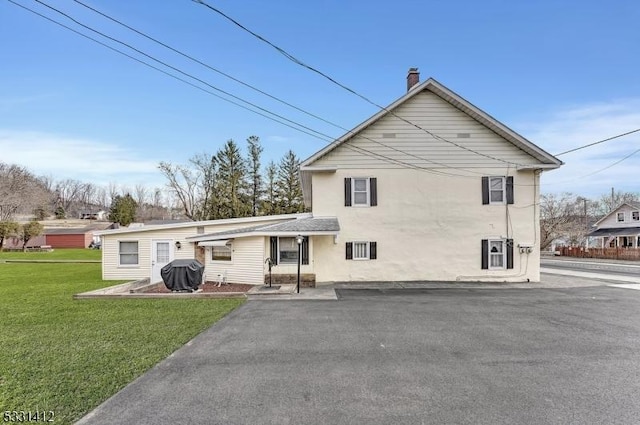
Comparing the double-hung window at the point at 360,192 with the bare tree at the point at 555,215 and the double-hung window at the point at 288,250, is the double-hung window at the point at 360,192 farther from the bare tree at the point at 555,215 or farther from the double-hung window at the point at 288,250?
the bare tree at the point at 555,215

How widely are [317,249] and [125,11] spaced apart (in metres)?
10.4

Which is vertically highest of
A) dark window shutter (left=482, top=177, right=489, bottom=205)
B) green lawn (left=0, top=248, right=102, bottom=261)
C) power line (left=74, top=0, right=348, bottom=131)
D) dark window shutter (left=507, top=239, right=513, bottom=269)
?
power line (left=74, top=0, right=348, bottom=131)

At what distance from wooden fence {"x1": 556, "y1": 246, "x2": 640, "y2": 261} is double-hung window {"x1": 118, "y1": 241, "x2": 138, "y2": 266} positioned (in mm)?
38067

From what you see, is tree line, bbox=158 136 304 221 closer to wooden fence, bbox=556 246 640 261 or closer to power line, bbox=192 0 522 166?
power line, bbox=192 0 522 166

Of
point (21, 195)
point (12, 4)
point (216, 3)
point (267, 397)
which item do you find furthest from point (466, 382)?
point (21, 195)

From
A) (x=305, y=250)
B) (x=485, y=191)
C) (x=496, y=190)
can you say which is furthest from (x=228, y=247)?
(x=496, y=190)

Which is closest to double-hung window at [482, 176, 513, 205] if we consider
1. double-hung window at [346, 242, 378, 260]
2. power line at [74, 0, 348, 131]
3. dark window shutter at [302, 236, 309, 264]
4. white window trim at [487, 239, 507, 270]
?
white window trim at [487, 239, 507, 270]

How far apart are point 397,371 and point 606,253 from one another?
37126mm

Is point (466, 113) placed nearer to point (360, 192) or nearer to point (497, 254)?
point (360, 192)

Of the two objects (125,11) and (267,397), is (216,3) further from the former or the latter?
(267,397)

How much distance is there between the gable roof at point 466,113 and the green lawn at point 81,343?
7.76 meters

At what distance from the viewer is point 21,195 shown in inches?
2224

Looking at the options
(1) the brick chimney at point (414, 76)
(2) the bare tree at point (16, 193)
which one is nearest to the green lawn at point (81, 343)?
(1) the brick chimney at point (414, 76)

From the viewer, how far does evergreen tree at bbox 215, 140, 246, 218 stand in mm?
40406
